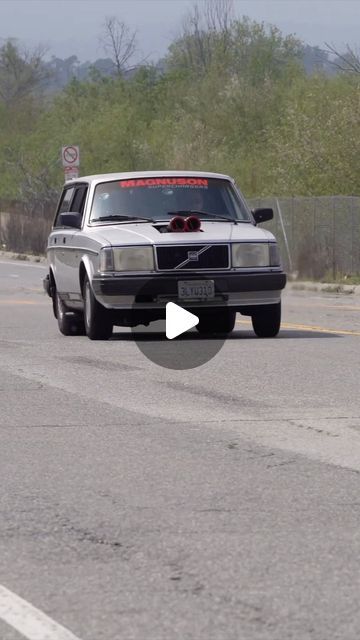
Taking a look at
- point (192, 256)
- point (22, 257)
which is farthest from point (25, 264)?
point (192, 256)

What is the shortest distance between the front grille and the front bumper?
9 cm

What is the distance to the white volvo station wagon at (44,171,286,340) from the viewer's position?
15.9 meters

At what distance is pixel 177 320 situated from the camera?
16656mm

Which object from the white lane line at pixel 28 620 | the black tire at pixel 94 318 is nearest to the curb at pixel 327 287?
the black tire at pixel 94 318

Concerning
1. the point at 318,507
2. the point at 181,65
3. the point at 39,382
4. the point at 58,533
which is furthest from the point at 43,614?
the point at 181,65

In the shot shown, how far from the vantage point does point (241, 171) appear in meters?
51.1

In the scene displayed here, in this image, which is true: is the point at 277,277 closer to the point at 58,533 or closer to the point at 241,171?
the point at 58,533

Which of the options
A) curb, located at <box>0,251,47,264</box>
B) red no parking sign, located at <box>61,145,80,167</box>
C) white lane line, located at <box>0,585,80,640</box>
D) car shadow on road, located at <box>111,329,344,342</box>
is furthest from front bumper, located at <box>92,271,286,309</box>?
curb, located at <box>0,251,47,264</box>

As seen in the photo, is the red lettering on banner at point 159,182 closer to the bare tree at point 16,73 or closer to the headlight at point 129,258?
the headlight at point 129,258

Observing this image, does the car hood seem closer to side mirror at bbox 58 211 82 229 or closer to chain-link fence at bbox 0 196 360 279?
side mirror at bbox 58 211 82 229

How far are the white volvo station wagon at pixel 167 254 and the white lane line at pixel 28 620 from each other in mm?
10087

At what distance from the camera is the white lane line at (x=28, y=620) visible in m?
5.33

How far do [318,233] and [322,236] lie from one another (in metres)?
0.39

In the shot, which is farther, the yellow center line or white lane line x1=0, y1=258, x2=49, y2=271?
Result: white lane line x1=0, y1=258, x2=49, y2=271
